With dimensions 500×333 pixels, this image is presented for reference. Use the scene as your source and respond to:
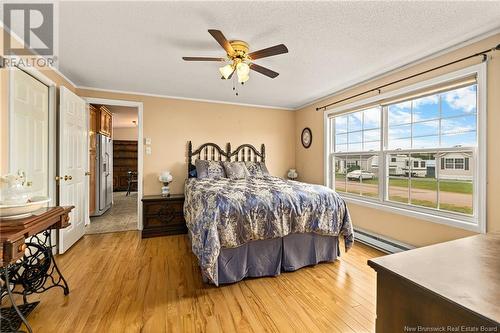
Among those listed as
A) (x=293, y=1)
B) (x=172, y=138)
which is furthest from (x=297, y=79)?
(x=172, y=138)

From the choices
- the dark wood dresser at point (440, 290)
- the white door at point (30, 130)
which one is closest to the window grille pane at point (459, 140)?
the dark wood dresser at point (440, 290)

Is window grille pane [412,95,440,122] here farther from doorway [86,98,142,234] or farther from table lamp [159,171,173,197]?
doorway [86,98,142,234]

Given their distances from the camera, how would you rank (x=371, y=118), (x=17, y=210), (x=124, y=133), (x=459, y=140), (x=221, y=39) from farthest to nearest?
(x=124, y=133)
(x=371, y=118)
(x=459, y=140)
(x=221, y=39)
(x=17, y=210)

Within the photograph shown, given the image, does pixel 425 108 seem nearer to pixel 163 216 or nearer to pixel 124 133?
pixel 163 216

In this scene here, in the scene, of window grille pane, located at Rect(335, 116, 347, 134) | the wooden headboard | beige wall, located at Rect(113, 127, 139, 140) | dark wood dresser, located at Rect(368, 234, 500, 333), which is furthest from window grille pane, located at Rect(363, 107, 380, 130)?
beige wall, located at Rect(113, 127, 139, 140)

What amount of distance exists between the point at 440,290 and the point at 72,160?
4.00 meters

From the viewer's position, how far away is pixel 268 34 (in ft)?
7.11

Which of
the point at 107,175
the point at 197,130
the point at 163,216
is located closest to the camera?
the point at 163,216

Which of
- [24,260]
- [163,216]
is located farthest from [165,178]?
[24,260]

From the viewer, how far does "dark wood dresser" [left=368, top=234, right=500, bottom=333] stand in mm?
522

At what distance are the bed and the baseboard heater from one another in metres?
0.70

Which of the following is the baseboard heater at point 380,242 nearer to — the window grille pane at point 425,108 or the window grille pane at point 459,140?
the window grille pane at point 459,140

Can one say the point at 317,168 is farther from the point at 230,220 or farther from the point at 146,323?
the point at 146,323

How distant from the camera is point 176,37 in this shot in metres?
2.22
